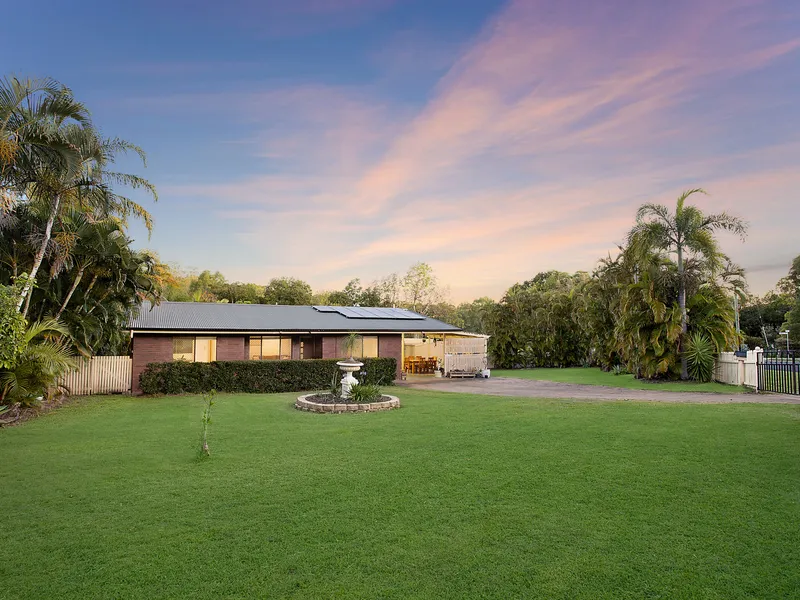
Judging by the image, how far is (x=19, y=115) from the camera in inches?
455

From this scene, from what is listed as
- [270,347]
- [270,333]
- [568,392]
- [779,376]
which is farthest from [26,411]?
[779,376]

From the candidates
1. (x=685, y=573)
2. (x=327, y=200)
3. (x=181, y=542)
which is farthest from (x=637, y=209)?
(x=181, y=542)

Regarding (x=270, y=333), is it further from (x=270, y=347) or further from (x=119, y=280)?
(x=119, y=280)

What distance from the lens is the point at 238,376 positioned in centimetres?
1855

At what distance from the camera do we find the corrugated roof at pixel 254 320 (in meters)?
19.5

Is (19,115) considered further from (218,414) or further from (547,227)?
(547,227)

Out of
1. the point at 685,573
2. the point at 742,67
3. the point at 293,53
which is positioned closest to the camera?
the point at 685,573

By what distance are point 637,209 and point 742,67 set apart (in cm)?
690

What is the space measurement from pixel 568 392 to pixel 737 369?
6246mm

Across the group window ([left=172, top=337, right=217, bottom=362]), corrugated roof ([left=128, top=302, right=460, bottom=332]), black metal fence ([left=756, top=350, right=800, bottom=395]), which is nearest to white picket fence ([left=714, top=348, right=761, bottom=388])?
black metal fence ([left=756, top=350, right=800, bottom=395])

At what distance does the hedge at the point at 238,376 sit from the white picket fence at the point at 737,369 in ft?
45.7

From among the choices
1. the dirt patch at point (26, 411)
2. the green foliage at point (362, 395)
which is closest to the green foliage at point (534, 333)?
the green foliage at point (362, 395)

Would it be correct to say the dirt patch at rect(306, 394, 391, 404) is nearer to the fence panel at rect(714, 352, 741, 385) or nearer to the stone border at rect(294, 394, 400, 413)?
the stone border at rect(294, 394, 400, 413)

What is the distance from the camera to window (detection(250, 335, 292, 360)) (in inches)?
841
